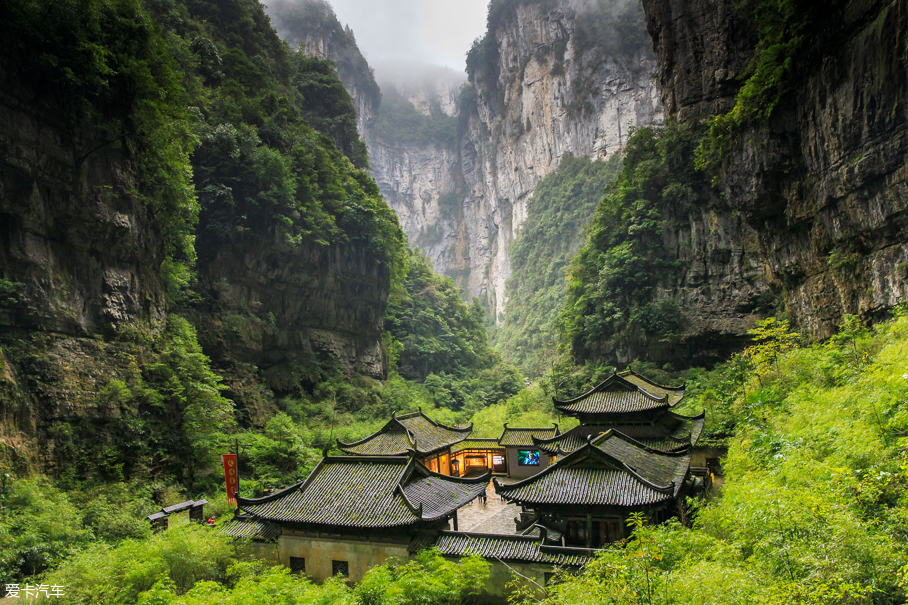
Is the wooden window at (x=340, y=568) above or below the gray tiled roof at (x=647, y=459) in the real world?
below

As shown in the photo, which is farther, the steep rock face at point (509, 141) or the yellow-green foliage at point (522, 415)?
the steep rock face at point (509, 141)

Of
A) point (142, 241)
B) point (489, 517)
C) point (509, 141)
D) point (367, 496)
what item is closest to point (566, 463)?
point (367, 496)

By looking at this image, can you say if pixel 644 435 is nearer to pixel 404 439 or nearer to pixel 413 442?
pixel 413 442

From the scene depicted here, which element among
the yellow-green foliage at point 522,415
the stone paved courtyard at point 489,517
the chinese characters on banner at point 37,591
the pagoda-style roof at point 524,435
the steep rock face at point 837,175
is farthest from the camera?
the yellow-green foliage at point 522,415

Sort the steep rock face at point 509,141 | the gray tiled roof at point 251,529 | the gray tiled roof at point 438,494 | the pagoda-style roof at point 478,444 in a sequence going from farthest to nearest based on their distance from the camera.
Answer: the steep rock face at point 509,141 < the pagoda-style roof at point 478,444 < the gray tiled roof at point 251,529 < the gray tiled roof at point 438,494

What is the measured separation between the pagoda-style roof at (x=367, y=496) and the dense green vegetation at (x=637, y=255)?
22.6 metres

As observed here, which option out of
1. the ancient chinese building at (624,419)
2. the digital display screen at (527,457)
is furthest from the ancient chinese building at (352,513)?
the digital display screen at (527,457)

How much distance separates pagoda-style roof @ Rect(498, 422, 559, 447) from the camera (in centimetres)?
2664

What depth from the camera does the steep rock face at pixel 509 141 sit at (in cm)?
7012

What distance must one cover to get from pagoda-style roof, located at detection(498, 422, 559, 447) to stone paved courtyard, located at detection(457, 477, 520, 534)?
12.2 feet

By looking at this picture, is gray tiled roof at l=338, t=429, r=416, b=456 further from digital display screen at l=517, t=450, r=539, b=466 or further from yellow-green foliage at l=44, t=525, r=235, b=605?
yellow-green foliage at l=44, t=525, r=235, b=605

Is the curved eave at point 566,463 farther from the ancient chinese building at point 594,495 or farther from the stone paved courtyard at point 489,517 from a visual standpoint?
the stone paved courtyard at point 489,517

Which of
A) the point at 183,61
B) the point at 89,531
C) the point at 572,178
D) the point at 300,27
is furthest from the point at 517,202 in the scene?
the point at 89,531

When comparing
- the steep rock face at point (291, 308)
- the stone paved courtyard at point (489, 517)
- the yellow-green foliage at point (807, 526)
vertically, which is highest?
the steep rock face at point (291, 308)
